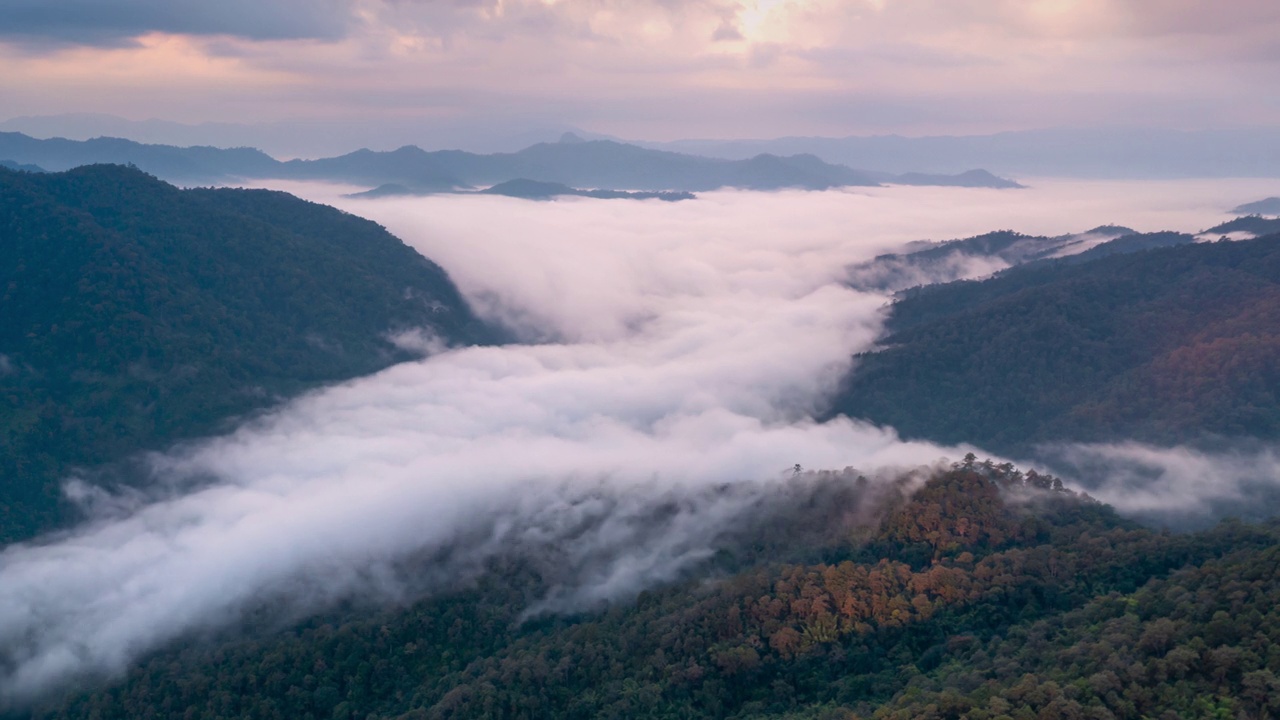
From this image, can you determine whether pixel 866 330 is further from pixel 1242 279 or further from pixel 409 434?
pixel 409 434

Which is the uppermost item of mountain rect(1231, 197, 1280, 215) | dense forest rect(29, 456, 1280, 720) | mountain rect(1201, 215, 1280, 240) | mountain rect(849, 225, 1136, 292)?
mountain rect(1231, 197, 1280, 215)

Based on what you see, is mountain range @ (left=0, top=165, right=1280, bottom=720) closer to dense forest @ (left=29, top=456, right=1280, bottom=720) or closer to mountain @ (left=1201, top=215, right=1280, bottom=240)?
dense forest @ (left=29, top=456, right=1280, bottom=720)

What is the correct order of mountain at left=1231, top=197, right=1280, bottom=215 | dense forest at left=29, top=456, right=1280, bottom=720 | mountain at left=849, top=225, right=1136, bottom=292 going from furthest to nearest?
mountain at left=1231, top=197, right=1280, bottom=215
mountain at left=849, top=225, right=1136, bottom=292
dense forest at left=29, top=456, right=1280, bottom=720

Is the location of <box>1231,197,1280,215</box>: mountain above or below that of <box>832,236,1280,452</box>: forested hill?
above

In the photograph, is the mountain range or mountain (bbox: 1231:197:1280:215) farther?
mountain (bbox: 1231:197:1280:215)

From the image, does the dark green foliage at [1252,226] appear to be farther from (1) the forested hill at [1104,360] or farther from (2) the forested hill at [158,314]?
(2) the forested hill at [158,314]

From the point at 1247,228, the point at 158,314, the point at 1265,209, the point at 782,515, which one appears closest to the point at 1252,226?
the point at 1247,228

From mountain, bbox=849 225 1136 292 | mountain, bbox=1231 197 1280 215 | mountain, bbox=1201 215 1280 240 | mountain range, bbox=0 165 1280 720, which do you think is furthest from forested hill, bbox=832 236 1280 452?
mountain, bbox=1231 197 1280 215

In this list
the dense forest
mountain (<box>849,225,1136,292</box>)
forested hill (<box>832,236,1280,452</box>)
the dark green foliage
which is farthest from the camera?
mountain (<box>849,225,1136,292</box>)
